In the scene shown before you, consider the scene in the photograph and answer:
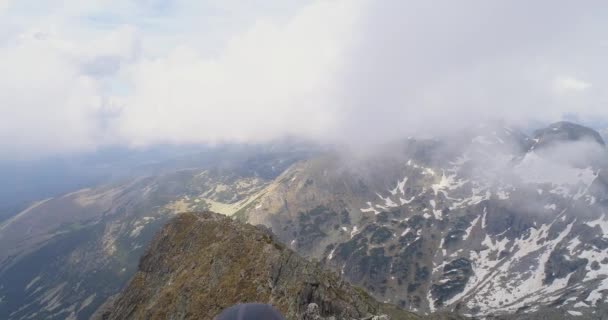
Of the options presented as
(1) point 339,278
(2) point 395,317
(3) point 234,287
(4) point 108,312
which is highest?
(3) point 234,287

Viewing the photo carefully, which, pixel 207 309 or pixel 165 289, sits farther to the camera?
pixel 165 289

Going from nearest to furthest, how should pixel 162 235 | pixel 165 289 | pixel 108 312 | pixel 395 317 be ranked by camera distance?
pixel 165 289 → pixel 108 312 → pixel 162 235 → pixel 395 317

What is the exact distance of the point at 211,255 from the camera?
103 metres

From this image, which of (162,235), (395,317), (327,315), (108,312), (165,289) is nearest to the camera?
(327,315)

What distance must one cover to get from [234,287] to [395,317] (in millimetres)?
109249

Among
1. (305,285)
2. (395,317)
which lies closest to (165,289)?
(305,285)

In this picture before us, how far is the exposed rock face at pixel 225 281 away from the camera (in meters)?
84.7

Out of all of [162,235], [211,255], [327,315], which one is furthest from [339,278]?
[162,235]

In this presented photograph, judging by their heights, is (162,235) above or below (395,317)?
above

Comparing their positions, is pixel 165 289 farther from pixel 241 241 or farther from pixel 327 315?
pixel 327 315

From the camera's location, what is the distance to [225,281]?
3656 inches

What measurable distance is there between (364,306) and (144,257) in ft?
229

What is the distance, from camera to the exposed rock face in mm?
84731

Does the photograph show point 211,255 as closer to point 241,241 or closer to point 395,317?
point 241,241
